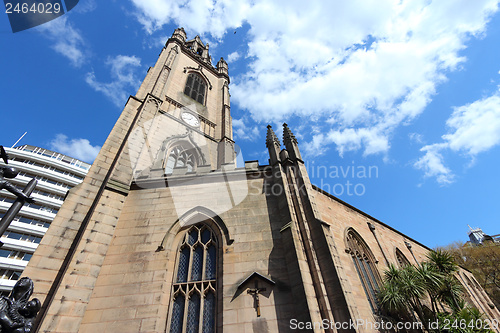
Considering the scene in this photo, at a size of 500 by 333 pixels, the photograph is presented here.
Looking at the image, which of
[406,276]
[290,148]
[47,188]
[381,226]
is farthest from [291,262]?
[47,188]

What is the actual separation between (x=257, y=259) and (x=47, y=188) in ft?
163

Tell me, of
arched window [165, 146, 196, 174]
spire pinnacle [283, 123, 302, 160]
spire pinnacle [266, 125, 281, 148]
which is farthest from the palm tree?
arched window [165, 146, 196, 174]

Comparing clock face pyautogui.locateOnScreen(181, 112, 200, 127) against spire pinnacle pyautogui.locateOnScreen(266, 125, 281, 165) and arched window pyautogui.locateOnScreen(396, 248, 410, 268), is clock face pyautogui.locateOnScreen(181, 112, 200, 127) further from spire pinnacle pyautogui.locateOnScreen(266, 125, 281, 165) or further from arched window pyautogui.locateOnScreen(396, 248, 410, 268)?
arched window pyautogui.locateOnScreen(396, 248, 410, 268)

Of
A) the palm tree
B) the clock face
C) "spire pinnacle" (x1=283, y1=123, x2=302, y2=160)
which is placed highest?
the clock face

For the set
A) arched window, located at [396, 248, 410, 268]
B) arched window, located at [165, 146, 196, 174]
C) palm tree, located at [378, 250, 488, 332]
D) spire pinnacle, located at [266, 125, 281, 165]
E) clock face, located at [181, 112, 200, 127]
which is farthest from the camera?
clock face, located at [181, 112, 200, 127]

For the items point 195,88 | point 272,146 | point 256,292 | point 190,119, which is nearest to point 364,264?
point 256,292

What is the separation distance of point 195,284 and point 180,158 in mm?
10459

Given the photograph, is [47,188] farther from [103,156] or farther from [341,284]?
[341,284]

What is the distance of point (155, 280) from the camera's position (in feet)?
24.7

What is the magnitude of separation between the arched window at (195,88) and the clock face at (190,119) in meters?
3.56

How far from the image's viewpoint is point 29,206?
123ft

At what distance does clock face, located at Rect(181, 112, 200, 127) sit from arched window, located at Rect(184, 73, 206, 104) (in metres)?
3.56

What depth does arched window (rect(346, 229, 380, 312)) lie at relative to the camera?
1026cm

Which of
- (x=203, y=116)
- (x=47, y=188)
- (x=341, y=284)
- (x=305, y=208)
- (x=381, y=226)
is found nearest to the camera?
(x=341, y=284)
